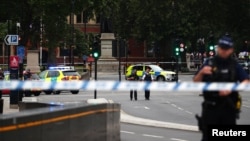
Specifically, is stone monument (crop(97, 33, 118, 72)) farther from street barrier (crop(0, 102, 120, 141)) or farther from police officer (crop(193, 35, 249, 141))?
police officer (crop(193, 35, 249, 141))

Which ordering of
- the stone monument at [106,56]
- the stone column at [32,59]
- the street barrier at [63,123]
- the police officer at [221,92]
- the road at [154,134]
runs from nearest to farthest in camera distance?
the police officer at [221,92]
the street barrier at [63,123]
the road at [154,134]
the stone column at [32,59]
the stone monument at [106,56]

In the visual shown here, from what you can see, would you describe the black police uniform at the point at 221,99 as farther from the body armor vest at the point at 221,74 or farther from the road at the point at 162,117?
the road at the point at 162,117

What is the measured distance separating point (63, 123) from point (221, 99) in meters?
3.95

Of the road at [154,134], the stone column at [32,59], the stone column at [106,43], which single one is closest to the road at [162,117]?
the road at [154,134]

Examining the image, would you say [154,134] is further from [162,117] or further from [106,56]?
[106,56]

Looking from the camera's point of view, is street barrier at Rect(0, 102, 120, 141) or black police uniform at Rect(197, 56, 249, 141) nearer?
black police uniform at Rect(197, 56, 249, 141)

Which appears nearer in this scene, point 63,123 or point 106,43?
point 63,123

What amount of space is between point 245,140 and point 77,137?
14.0ft

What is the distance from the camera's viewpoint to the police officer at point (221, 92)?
697cm

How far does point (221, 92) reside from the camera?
22.7 ft

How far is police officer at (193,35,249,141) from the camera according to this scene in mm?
6973

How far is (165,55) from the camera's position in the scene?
88.0 meters

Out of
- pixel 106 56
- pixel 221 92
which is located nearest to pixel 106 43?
pixel 106 56

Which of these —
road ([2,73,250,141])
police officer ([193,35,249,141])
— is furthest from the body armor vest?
road ([2,73,250,141])
